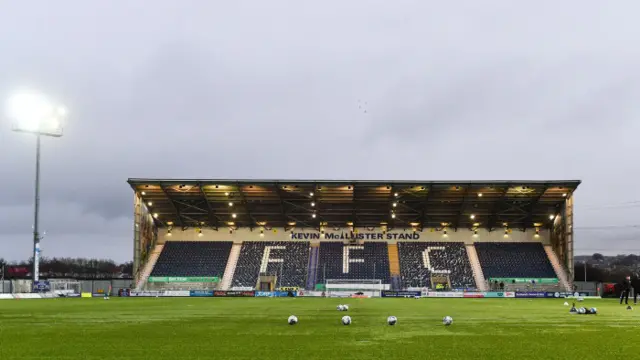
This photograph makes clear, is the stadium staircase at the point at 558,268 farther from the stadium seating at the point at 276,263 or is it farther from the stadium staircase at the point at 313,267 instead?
the stadium seating at the point at 276,263

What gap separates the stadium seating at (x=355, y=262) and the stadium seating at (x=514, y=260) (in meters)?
11.4

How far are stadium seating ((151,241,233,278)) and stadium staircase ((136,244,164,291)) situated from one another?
0.47 m

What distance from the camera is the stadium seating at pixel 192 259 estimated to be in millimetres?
62625

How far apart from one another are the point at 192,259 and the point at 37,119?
25603 mm

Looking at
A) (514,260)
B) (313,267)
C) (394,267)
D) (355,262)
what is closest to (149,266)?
(313,267)

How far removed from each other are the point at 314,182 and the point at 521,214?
2479 cm

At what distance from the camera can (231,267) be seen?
209 feet

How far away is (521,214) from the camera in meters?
63.3

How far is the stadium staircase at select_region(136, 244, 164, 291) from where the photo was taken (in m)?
60.9

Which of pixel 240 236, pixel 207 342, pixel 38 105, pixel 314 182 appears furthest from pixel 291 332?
pixel 240 236

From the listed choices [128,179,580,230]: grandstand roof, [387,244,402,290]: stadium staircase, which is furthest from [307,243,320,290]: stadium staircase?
[387,244,402,290]: stadium staircase

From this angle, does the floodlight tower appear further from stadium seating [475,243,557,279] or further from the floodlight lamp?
stadium seating [475,243,557,279]

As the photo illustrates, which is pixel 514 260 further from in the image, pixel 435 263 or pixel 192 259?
pixel 192 259

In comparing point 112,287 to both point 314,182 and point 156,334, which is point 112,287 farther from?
point 156,334
